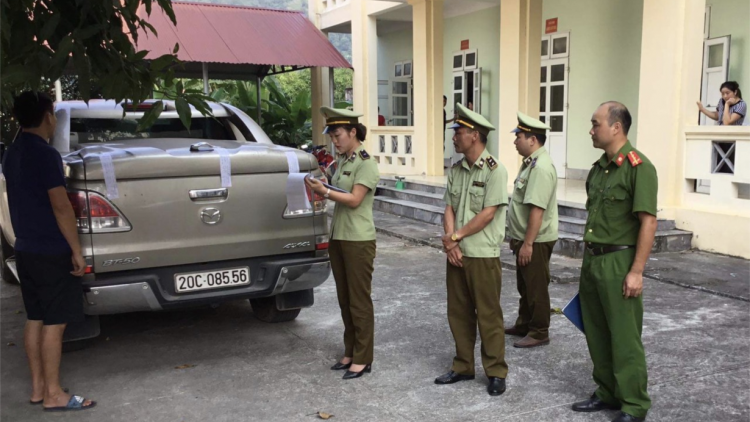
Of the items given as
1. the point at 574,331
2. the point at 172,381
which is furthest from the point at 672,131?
the point at 172,381

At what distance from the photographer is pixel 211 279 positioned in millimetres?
4172

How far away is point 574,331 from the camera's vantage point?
4.95 m

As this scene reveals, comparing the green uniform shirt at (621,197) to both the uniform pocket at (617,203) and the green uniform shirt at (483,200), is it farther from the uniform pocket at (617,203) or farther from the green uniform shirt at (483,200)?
the green uniform shirt at (483,200)

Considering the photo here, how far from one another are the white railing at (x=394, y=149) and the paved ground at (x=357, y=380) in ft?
24.6

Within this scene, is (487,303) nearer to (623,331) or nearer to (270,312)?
(623,331)

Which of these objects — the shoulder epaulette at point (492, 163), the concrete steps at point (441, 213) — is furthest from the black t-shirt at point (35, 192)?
the concrete steps at point (441, 213)

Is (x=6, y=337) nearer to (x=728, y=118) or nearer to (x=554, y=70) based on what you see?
(x=728, y=118)

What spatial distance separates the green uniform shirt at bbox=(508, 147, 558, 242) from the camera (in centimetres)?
447

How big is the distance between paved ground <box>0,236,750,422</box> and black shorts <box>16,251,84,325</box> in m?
0.53

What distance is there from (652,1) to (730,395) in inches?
214

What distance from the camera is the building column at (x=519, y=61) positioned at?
1035cm

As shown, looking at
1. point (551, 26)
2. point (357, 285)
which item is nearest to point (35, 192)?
point (357, 285)

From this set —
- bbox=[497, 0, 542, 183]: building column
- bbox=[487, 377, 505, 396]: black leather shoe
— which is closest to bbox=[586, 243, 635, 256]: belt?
bbox=[487, 377, 505, 396]: black leather shoe

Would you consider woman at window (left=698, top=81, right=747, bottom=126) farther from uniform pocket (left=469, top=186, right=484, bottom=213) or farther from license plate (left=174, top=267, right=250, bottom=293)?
license plate (left=174, top=267, right=250, bottom=293)
